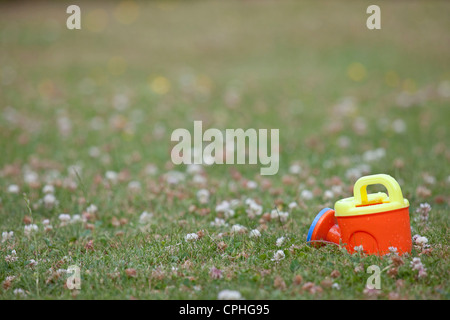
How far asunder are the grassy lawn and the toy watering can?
0.10 m

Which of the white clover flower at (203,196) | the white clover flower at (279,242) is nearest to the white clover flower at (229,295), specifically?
the white clover flower at (279,242)

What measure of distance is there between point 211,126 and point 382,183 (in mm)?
4227

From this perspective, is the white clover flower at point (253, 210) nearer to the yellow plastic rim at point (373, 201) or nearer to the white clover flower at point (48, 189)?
the yellow plastic rim at point (373, 201)

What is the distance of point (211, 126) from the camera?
7125 mm

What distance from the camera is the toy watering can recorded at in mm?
3092

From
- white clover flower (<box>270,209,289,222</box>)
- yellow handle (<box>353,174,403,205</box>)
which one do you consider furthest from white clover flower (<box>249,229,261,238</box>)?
yellow handle (<box>353,174,403,205</box>)

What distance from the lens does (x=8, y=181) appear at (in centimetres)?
529

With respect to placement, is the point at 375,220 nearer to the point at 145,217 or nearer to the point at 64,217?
the point at 145,217

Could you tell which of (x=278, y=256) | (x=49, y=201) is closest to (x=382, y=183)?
(x=278, y=256)

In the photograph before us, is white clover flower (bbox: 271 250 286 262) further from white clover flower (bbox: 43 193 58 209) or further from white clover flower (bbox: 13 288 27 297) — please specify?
white clover flower (bbox: 43 193 58 209)

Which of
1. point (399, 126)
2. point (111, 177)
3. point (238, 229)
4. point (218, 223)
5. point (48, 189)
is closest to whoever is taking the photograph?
point (238, 229)
